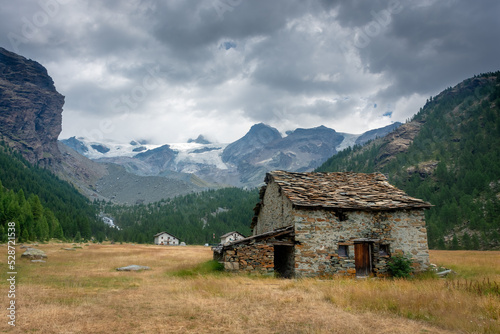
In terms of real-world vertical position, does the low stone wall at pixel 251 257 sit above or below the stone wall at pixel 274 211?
below

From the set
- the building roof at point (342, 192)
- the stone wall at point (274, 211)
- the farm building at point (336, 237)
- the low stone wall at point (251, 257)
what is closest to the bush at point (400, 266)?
the farm building at point (336, 237)

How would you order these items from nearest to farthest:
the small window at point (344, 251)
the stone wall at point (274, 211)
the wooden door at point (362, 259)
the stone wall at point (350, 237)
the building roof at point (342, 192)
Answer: the stone wall at point (350, 237) → the small window at point (344, 251) → the building roof at point (342, 192) → the wooden door at point (362, 259) → the stone wall at point (274, 211)

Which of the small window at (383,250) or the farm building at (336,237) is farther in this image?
the small window at (383,250)

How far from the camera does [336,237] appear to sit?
721 inches

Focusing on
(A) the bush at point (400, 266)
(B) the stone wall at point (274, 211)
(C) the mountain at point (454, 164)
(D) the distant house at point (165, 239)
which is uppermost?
(C) the mountain at point (454, 164)

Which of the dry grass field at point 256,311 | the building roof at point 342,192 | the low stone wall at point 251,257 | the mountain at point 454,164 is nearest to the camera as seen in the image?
the dry grass field at point 256,311

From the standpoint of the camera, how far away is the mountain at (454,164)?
76.8m

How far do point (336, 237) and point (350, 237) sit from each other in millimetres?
953

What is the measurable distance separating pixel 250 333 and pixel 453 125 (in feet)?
603

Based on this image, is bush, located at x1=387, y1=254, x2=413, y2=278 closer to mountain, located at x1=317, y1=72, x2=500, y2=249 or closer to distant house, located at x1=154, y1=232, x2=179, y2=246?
mountain, located at x1=317, y1=72, x2=500, y2=249

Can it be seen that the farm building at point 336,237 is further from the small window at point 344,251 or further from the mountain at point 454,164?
the mountain at point 454,164

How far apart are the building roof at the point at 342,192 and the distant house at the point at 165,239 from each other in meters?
95.9

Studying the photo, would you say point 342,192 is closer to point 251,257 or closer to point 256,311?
point 251,257

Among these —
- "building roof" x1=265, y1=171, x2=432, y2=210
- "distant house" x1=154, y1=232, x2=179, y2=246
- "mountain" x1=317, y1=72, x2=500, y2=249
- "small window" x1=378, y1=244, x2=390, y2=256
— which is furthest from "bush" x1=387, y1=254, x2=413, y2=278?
"distant house" x1=154, y1=232, x2=179, y2=246
